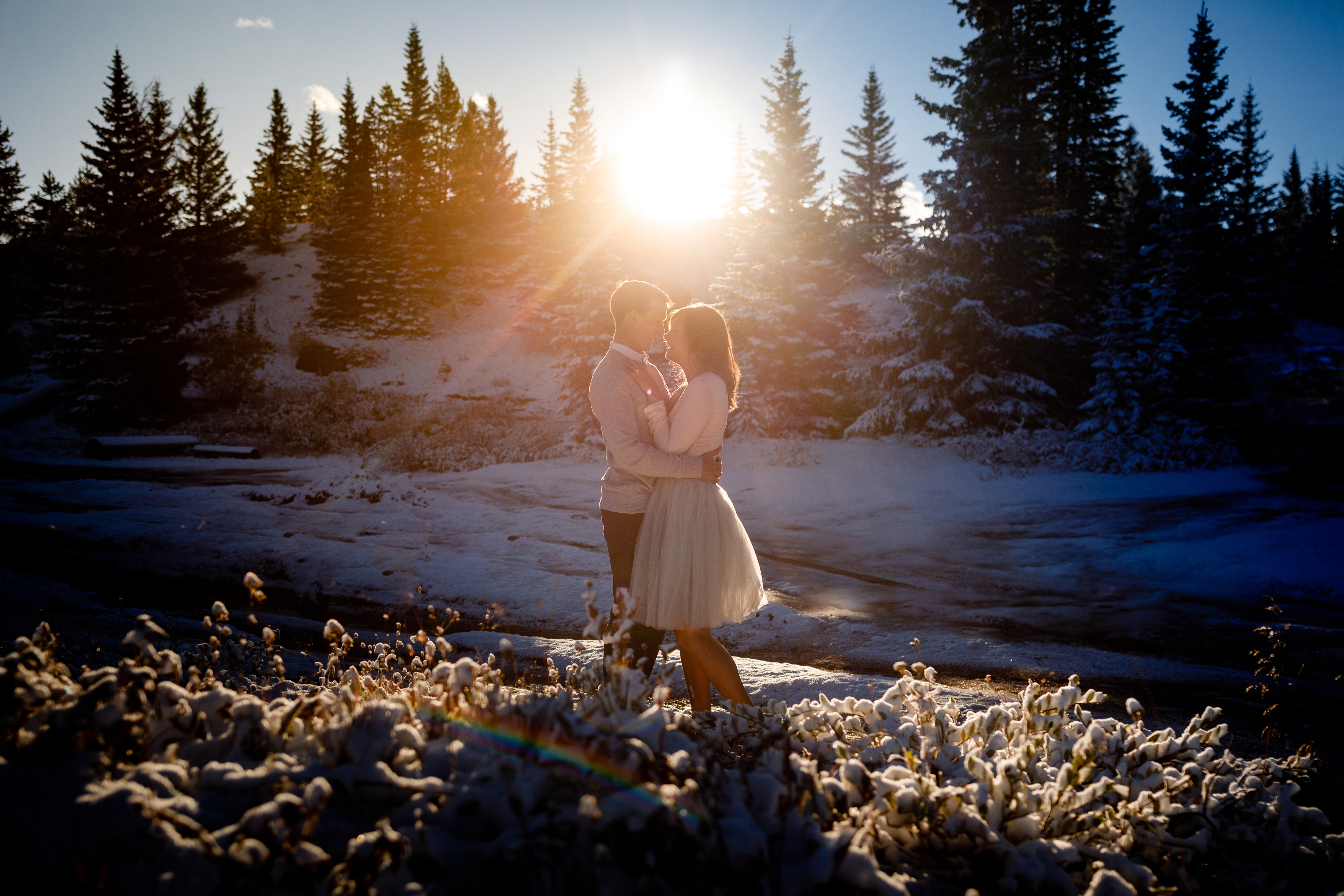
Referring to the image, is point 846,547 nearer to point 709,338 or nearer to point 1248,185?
point 709,338

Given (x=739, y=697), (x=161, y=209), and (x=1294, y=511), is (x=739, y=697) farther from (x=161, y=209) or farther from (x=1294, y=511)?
(x=161, y=209)

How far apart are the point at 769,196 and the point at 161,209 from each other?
20872 millimetres

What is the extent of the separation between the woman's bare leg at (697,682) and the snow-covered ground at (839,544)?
3.62 ft

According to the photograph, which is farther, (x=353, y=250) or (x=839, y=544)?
(x=353, y=250)

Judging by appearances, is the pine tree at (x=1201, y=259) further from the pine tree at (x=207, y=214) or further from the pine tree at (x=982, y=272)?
the pine tree at (x=207, y=214)

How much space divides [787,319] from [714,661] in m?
15.5

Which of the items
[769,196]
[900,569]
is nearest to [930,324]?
[769,196]

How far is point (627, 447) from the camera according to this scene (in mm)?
3814

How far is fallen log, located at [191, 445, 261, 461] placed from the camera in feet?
57.0

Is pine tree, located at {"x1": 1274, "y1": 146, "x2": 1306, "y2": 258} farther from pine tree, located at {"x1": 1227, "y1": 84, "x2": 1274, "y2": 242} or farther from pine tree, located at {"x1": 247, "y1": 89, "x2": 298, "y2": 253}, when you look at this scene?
pine tree, located at {"x1": 247, "y1": 89, "x2": 298, "y2": 253}

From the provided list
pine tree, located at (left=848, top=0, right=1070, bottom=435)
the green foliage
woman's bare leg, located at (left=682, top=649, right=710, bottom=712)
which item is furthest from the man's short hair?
the green foliage

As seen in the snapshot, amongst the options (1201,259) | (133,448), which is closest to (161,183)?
(133,448)

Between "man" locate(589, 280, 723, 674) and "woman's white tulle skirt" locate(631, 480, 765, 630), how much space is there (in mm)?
104

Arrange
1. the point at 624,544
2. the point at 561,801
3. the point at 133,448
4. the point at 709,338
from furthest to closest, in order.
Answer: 1. the point at 133,448
2. the point at 624,544
3. the point at 709,338
4. the point at 561,801
